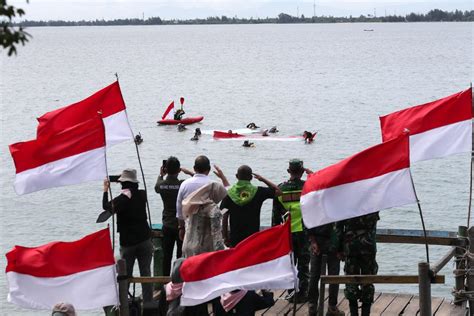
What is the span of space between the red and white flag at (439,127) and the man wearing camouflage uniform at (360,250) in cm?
172

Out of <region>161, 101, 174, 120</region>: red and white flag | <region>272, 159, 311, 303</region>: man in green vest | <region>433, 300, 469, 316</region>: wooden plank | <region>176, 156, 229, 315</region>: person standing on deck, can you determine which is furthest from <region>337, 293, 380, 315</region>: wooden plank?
<region>161, 101, 174, 120</region>: red and white flag

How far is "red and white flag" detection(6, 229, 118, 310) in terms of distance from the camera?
36.7ft

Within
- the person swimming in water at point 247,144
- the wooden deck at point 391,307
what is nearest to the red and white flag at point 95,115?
the wooden deck at point 391,307

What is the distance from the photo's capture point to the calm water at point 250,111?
1286 inches

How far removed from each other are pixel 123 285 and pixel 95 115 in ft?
10.5

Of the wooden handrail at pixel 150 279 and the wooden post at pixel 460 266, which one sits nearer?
the wooden handrail at pixel 150 279

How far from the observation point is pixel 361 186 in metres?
11.2

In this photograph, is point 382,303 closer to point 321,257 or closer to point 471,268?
point 471,268

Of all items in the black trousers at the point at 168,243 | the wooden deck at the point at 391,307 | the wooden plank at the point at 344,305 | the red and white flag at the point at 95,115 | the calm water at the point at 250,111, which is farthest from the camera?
the calm water at the point at 250,111

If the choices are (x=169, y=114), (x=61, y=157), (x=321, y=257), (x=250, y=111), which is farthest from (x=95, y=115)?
(x=250, y=111)

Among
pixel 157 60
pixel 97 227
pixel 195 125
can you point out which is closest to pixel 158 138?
pixel 195 125

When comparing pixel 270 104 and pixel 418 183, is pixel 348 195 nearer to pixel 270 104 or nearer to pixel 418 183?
pixel 418 183

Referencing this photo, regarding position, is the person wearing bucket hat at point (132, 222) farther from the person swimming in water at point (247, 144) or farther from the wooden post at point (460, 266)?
the person swimming in water at point (247, 144)

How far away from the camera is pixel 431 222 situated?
105ft
